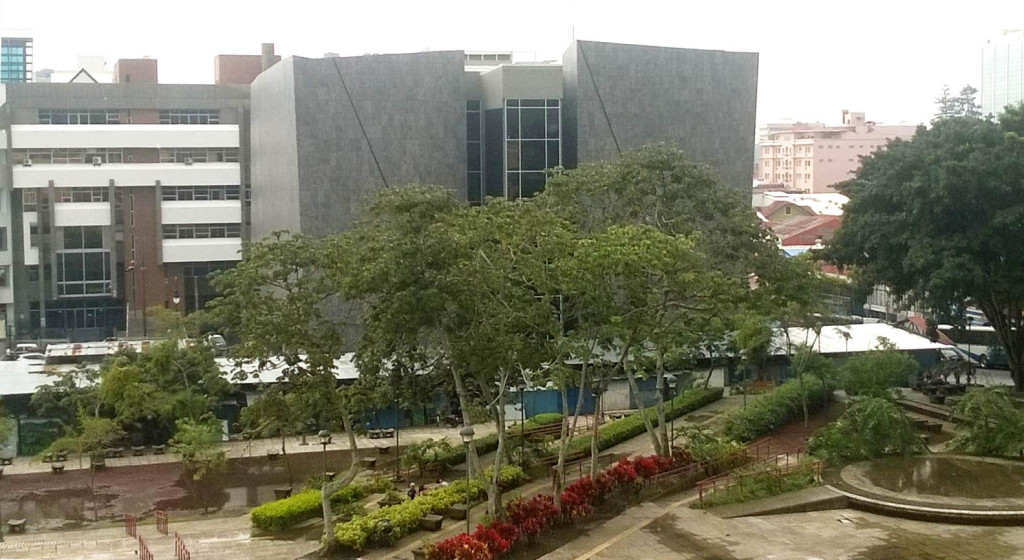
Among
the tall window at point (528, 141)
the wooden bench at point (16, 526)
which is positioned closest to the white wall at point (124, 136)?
the tall window at point (528, 141)

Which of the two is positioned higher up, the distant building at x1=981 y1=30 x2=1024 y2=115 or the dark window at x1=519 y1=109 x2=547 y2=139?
the distant building at x1=981 y1=30 x2=1024 y2=115

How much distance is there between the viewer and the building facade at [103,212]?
52781 millimetres

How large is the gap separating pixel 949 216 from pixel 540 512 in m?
17.4

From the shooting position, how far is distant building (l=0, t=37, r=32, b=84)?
73938 mm

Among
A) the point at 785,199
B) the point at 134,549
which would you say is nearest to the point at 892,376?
the point at 134,549

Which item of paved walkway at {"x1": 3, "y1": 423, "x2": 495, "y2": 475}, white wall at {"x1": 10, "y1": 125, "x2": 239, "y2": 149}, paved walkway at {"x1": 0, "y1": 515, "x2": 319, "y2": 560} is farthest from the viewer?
white wall at {"x1": 10, "y1": 125, "x2": 239, "y2": 149}

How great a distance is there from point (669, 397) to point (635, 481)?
11662 millimetres

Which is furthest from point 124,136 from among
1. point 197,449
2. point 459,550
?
point 459,550

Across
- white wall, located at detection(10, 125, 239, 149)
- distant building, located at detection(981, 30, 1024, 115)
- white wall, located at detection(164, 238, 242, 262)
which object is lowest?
white wall, located at detection(164, 238, 242, 262)

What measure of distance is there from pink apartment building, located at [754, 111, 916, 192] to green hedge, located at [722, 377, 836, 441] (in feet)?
254

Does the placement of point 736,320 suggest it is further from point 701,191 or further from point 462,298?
point 462,298

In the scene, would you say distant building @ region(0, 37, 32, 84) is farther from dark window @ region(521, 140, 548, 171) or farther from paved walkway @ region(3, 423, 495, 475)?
paved walkway @ region(3, 423, 495, 475)

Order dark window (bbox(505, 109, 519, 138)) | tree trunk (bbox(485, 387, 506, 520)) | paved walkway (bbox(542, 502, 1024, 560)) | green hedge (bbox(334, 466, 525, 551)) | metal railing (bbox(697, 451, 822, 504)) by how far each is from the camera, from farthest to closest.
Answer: dark window (bbox(505, 109, 519, 138))
metal railing (bbox(697, 451, 822, 504))
green hedge (bbox(334, 466, 525, 551))
tree trunk (bbox(485, 387, 506, 520))
paved walkway (bbox(542, 502, 1024, 560))

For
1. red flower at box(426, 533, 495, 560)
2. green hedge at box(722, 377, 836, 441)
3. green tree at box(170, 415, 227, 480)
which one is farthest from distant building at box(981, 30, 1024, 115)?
red flower at box(426, 533, 495, 560)
